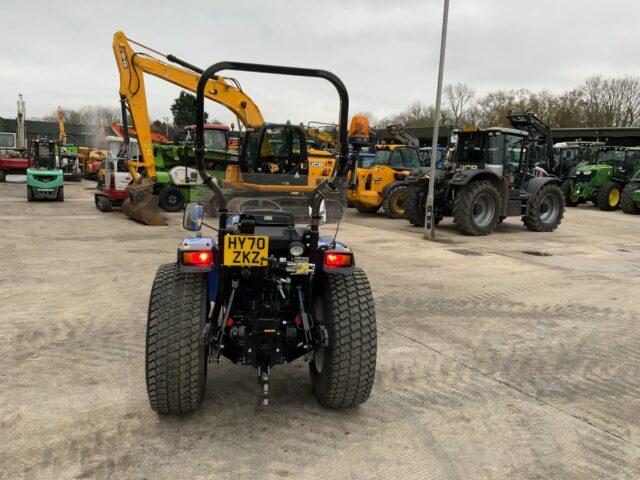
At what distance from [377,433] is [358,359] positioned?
0.43 metres

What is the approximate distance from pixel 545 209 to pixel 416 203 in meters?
3.35

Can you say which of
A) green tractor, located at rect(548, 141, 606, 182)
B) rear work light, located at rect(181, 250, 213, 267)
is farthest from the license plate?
green tractor, located at rect(548, 141, 606, 182)

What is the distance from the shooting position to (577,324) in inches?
202

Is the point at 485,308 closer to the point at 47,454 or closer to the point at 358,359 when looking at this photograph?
the point at 358,359

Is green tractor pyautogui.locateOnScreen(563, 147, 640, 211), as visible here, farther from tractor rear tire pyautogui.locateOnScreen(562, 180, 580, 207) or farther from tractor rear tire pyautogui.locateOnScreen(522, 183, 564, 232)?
tractor rear tire pyautogui.locateOnScreen(522, 183, 564, 232)

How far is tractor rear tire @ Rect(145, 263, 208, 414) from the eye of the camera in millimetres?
2826

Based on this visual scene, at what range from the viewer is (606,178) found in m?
18.5

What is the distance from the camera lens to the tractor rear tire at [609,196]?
58.5ft

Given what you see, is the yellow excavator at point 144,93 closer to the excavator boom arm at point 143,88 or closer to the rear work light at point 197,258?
the excavator boom arm at point 143,88

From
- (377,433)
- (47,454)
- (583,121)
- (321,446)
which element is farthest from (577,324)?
(583,121)

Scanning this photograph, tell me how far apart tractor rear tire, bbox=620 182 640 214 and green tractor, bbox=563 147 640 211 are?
2.88 feet

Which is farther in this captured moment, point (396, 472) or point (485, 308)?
point (485, 308)

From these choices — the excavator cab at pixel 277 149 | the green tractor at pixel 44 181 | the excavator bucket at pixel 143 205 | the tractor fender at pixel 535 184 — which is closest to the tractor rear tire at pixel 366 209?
the tractor fender at pixel 535 184

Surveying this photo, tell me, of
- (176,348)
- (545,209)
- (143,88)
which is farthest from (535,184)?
(176,348)
